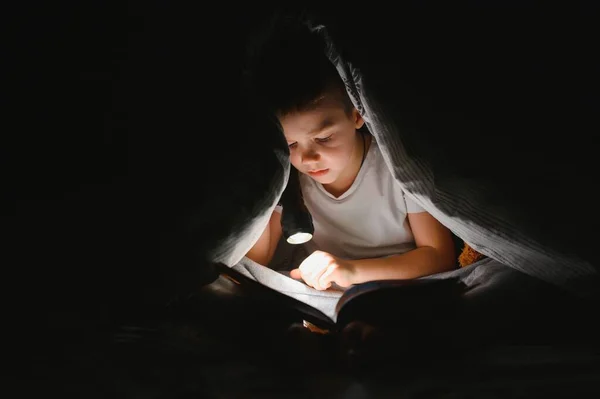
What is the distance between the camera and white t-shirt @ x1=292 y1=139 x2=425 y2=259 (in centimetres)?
141

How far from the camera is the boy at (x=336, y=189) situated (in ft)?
3.65

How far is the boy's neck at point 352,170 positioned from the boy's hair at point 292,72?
186mm

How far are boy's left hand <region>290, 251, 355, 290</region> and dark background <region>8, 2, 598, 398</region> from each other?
0.30 metres

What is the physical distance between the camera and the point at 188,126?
35.3 inches

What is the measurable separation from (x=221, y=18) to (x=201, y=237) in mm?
397

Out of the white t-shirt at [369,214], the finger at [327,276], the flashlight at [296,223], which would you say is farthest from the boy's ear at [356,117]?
the finger at [327,276]

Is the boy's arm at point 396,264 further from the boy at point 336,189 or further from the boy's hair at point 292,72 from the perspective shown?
the boy's hair at point 292,72

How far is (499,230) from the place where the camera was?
0.94 m

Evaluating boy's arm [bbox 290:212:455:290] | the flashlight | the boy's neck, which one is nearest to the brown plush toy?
boy's arm [bbox 290:212:455:290]

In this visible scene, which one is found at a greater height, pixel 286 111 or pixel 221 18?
pixel 221 18

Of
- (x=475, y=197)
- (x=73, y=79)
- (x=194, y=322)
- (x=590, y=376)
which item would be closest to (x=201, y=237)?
(x=194, y=322)

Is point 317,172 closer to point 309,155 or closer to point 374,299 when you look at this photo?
point 309,155

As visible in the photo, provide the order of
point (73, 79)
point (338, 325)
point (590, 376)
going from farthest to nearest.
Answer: point (73, 79)
point (338, 325)
point (590, 376)

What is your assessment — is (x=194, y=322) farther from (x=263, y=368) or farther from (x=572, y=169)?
(x=572, y=169)
